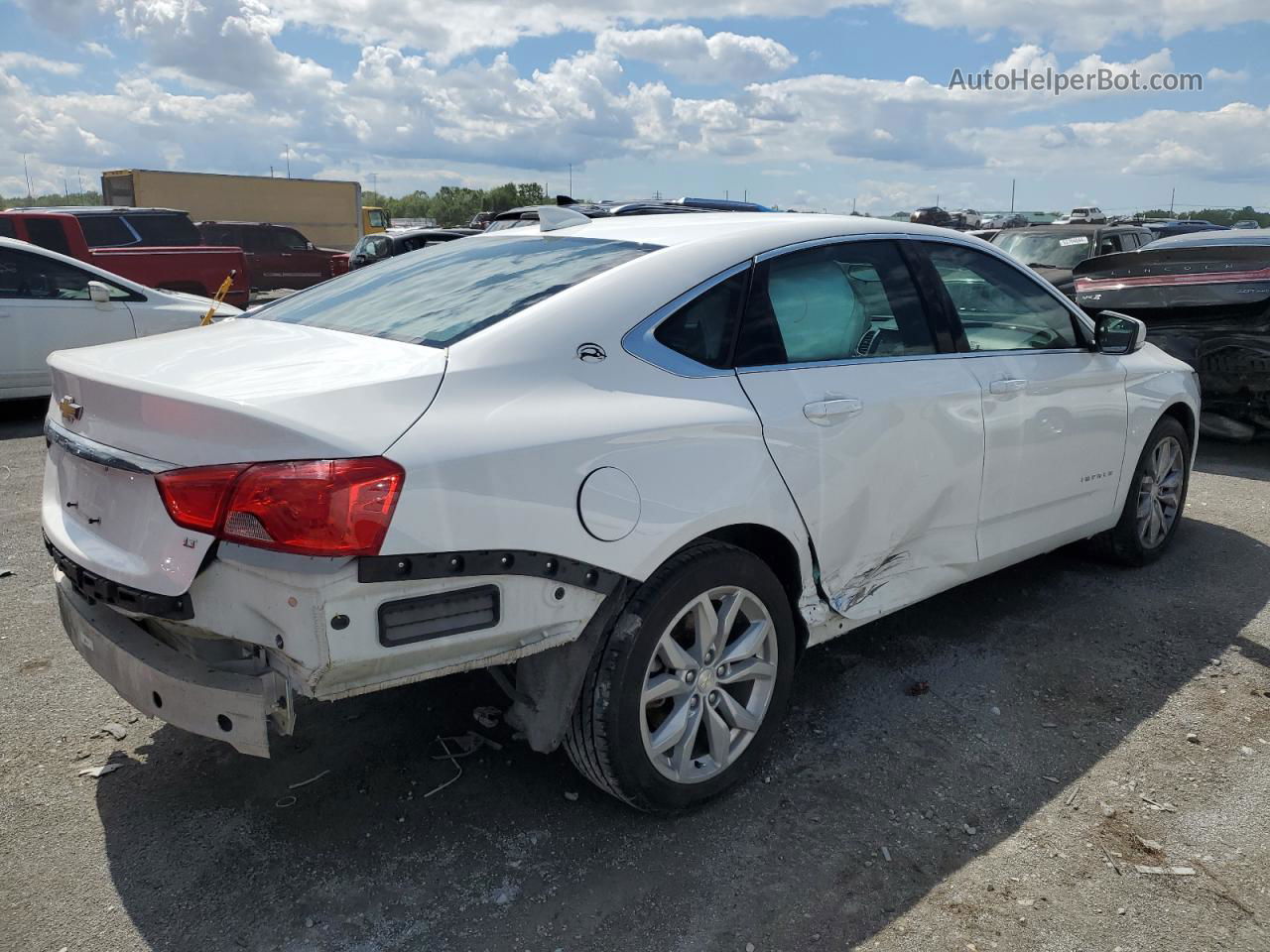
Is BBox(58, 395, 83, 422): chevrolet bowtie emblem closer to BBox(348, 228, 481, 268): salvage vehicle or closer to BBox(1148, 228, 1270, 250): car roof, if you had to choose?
BBox(1148, 228, 1270, 250): car roof

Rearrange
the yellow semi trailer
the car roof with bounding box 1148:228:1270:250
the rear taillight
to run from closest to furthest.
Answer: the rear taillight
the car roof with bounding box 1148:228:1270:250
the yellow semi trailer

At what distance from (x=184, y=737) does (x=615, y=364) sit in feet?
6.58

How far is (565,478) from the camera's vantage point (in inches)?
98.9

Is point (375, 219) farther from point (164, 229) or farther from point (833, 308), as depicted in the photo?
point (833, 308)

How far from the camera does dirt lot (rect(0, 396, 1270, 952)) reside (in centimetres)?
255

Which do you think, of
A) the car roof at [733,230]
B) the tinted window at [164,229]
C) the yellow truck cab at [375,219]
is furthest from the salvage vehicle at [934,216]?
the car roof at [733,230]

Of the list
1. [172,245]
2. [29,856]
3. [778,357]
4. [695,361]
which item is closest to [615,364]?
[695,361]

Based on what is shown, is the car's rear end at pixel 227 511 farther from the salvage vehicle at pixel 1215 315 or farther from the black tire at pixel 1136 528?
the salvage vehicle at pixel 1215 315

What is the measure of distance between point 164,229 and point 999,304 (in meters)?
15.4

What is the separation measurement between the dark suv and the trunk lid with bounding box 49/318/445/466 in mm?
21509

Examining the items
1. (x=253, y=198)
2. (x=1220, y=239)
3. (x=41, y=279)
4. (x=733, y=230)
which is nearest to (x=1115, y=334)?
(x=733, y=230)

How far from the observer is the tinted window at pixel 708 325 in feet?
9.64

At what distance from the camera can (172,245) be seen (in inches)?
628

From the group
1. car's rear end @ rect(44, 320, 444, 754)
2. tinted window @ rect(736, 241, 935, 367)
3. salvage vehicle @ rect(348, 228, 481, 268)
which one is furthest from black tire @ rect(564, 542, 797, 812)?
salvage vehicle @ rect(348, 228, 481, 268)
